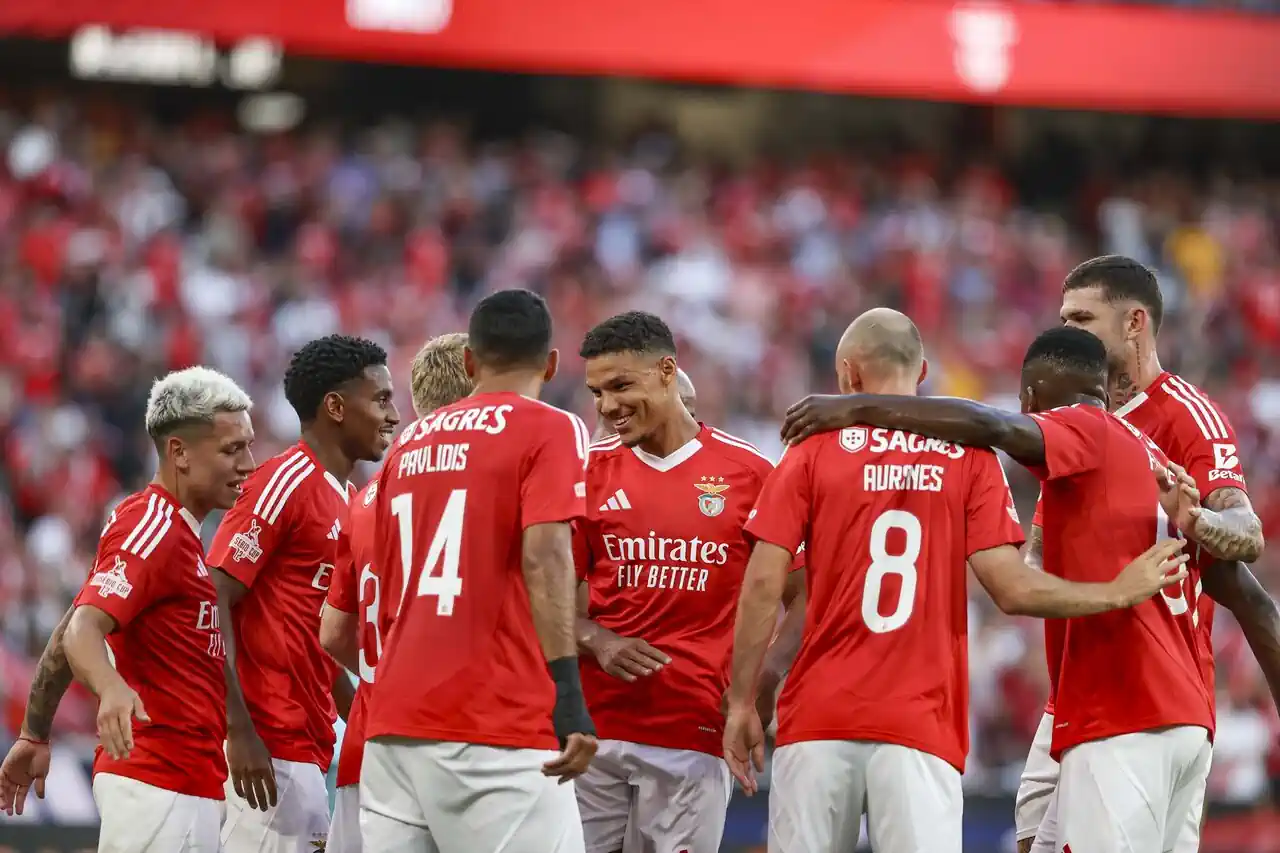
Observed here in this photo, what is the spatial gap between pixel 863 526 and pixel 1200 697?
138 cm

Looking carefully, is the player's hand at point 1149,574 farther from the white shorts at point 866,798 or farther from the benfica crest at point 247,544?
the benfica crest at point 247,544

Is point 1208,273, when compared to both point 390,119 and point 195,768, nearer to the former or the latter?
point 390,119

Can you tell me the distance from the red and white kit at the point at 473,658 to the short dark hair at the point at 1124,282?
7.77 ft

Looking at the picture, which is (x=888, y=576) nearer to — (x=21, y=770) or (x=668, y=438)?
(x=668, y=438)

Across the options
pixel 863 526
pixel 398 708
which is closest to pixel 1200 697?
pixel 863 526

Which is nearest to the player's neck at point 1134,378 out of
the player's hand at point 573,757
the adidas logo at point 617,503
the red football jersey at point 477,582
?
the adidas logo at point 617,503

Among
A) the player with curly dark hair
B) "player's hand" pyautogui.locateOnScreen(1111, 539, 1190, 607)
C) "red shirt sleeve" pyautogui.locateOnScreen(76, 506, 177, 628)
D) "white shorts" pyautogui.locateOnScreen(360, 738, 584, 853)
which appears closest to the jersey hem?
"player's hand" pyautogui.locateOnScreen(1111, 539, 1190, 607)

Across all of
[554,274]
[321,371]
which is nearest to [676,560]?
[321,371]

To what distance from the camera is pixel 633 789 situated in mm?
6715

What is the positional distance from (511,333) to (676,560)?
1457 millimetres

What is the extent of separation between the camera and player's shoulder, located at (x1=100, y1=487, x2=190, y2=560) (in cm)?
627

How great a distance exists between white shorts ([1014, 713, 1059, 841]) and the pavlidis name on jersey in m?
2.58

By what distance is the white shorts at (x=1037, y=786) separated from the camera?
6641 millimetres

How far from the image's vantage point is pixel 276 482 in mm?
6734
